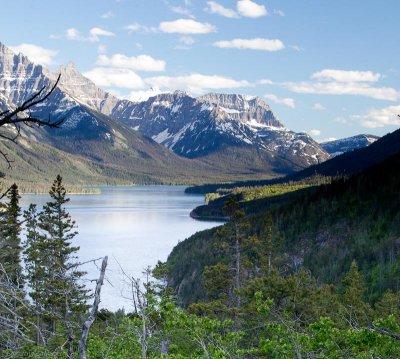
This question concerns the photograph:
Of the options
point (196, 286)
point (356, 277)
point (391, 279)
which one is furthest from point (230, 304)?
point (196, 286)

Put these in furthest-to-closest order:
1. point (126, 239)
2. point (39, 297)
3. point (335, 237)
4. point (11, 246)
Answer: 1. point (126, 239)
2. point (335, 237)
3. point (39, 297)
4. point (11, 246)

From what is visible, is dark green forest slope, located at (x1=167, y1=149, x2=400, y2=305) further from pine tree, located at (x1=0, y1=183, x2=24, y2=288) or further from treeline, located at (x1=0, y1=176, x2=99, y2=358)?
pine tree, located at (x1=0, y1=183, x2=24, y2=288)

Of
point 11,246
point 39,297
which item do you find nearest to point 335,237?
point 39,297

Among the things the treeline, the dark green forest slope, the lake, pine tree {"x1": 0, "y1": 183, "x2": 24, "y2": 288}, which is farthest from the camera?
the lake

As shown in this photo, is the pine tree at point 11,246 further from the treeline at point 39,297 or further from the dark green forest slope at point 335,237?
the dark green forest slope at point 335,237

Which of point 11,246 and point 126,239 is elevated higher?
point 11,246

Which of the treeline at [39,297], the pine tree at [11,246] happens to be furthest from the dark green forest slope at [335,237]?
the pine tree at [11,246]

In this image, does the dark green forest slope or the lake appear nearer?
the dark green forest slope

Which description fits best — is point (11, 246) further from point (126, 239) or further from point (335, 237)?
point (126, 239)

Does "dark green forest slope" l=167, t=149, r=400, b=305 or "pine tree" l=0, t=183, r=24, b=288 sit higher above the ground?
"pine tree" l=0, t=183, r=24, b=288

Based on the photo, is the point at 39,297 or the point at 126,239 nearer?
the point at 39,297

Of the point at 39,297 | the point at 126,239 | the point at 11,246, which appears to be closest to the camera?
the point at 11,246

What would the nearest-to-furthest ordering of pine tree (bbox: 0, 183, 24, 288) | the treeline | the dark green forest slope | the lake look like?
1. the treeline
2. pine tree (bbox: 0, 183, 24, 288)
3. the dark green forest slope
4. the lake

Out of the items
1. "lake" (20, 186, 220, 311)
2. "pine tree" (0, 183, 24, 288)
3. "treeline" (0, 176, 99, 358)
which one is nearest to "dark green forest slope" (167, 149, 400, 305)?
"lake" (20, 186, 220, 311)
